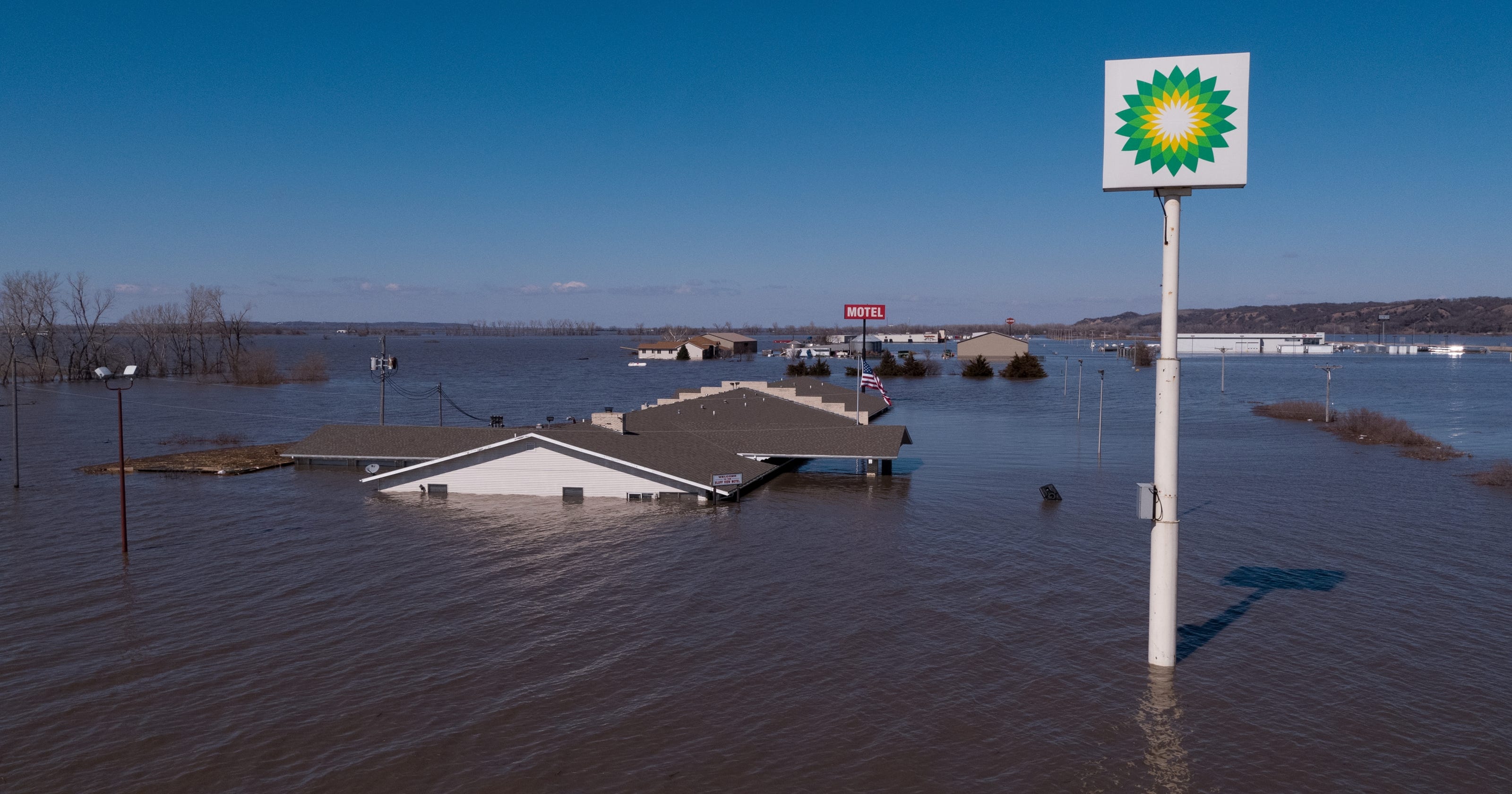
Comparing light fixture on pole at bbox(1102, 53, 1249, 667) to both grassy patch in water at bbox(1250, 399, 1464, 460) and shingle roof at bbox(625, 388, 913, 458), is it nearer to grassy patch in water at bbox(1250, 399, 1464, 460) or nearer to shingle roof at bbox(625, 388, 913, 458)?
shingle roof at bbox(625, 388, 913, 458)

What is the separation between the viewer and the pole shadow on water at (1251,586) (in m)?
23.5

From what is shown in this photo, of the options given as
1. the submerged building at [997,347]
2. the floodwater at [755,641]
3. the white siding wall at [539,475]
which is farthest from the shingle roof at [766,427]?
the submerged building at [997,347]

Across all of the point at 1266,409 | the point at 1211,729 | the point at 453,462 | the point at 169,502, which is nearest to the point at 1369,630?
the point at 1211,729

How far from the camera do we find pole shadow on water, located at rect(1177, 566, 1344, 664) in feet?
77.2

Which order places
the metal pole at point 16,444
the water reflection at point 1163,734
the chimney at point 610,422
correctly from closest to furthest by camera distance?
the water reflection at point 1163,734
the metal pole at point 16,444
the chimney at point 610,422

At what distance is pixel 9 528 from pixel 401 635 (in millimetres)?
23623

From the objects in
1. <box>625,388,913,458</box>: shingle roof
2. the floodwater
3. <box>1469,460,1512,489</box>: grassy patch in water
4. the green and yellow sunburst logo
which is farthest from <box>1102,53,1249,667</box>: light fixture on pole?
<box>1469,460,1512,489</box>: grassy patch in water

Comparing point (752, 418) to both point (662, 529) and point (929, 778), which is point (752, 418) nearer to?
point (662, 529)

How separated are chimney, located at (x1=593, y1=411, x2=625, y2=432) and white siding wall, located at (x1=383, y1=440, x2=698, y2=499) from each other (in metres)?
7.84

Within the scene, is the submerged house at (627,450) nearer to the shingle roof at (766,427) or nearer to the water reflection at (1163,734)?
the shingle roof at (766,427)

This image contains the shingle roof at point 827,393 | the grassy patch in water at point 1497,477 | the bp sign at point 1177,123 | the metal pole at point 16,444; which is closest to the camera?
the bp sign at point 1177,123

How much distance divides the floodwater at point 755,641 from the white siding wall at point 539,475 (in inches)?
32.6

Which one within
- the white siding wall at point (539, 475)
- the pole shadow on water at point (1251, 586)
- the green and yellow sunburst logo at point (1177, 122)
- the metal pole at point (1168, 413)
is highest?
the green and yellow sunburst logo at point (1177, 122)

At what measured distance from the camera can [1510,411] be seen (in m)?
91.1
